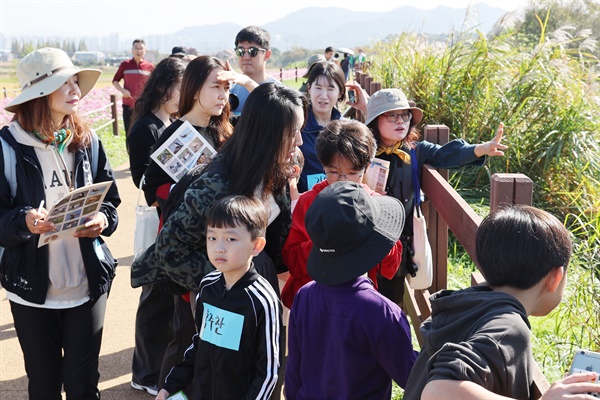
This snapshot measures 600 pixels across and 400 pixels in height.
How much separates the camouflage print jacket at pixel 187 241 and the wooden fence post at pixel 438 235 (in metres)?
1.55

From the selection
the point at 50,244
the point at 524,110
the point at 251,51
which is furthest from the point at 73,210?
the point at 524,110

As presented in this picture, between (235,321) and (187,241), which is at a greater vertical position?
(187,241)

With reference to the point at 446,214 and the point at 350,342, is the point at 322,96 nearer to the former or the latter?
the point at 446,214

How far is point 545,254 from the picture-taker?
179cm

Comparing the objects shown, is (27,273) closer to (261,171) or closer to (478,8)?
(261,171)

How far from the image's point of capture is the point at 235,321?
2.78 meters

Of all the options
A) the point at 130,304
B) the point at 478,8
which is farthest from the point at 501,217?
the point at 478,8

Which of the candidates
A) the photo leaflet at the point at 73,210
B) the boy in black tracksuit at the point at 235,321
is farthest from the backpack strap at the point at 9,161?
the boy in black tracksuit at the point at 235,321

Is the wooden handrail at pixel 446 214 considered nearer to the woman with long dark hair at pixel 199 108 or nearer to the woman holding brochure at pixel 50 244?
the woman with long dark hair at pixel 199 108

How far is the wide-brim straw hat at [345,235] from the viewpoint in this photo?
7.84 feet

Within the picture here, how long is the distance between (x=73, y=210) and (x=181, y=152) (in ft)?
2.43

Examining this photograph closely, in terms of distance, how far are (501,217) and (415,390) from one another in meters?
0.50

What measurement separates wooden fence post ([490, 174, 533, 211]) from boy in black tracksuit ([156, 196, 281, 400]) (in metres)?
0.94

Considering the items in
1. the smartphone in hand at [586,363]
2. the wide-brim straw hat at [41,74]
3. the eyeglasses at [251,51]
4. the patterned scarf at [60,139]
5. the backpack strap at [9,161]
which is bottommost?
the backpack strap at [9,161]
